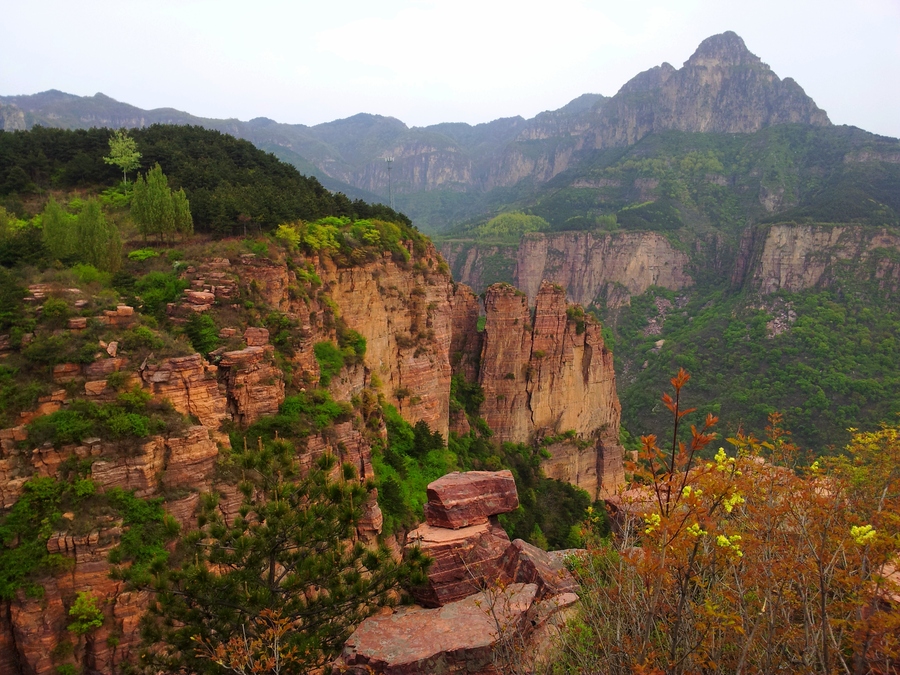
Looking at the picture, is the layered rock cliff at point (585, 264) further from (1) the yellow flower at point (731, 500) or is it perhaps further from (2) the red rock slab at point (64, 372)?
(1) the yellow flower at point (731, 500)

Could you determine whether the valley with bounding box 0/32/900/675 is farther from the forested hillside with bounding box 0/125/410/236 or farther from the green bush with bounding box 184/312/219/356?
the forested hillside with bounding box 0/125/410/236

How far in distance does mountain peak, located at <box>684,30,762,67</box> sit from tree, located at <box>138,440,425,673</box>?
21193 cm

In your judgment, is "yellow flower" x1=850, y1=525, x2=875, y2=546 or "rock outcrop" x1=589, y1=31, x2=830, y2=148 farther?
"rock outcrop" x1=589, y1=31, x2=830, y2=148

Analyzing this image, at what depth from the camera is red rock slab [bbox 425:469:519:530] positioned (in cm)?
1528

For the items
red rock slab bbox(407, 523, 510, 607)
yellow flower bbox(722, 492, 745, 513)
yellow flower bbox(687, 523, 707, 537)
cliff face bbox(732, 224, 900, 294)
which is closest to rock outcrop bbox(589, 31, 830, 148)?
cliff face bbox(732, 224, 900, 294)

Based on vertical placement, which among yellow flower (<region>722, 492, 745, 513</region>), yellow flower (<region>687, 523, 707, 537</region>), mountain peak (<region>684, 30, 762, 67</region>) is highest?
mountain peak (<region>684, 30, 762, 67</region>)

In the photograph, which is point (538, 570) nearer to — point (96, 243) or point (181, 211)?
point (96, 243)

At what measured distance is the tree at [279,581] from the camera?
32.0 ft

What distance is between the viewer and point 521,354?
4212 centimetres

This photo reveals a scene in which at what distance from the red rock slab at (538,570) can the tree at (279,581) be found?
3.38 metres

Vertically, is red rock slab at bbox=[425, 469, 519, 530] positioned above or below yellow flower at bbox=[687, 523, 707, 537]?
below

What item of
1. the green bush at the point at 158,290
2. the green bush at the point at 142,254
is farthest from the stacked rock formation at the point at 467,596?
the green bush at the point at 142,254

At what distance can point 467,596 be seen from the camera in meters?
12.9

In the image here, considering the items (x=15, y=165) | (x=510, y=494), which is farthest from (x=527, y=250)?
(x=510, y=494)
